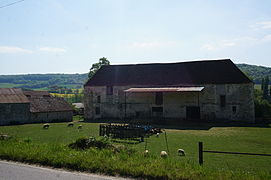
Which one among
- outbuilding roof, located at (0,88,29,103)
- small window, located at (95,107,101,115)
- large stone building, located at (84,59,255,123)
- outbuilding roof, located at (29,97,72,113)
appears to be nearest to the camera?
large stone building, located at (84,59,255,123)

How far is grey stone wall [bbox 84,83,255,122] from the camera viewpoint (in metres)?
31.2

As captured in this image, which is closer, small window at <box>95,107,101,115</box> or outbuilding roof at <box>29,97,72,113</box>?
outbuilding roof at <box>29,97,72,113</box>

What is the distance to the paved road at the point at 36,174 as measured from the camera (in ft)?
23.0

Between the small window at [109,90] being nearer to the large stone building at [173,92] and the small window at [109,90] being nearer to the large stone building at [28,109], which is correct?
the large stone building at [173,92]

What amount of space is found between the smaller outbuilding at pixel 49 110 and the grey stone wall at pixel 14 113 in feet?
2.81

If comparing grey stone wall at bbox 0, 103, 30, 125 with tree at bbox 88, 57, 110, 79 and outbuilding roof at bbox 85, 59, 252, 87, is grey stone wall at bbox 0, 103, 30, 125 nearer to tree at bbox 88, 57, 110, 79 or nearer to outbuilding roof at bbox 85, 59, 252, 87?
outbuilding roof at bbox 85, 59, 252, 87

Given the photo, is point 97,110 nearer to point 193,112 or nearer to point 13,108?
point 13,108

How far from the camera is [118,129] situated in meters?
19.8

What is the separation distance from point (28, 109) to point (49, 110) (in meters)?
3.12

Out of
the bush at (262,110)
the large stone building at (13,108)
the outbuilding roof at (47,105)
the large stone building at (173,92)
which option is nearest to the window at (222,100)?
the large stone building at (173,92)

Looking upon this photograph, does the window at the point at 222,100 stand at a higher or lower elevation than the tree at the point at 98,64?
lower

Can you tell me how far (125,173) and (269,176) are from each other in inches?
164

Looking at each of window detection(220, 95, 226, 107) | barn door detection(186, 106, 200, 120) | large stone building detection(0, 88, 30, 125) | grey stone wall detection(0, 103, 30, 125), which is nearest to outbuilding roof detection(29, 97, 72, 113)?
grey stone wall detection(0, 103, 30, 125)

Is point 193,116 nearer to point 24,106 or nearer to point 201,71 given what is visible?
point 201,71
